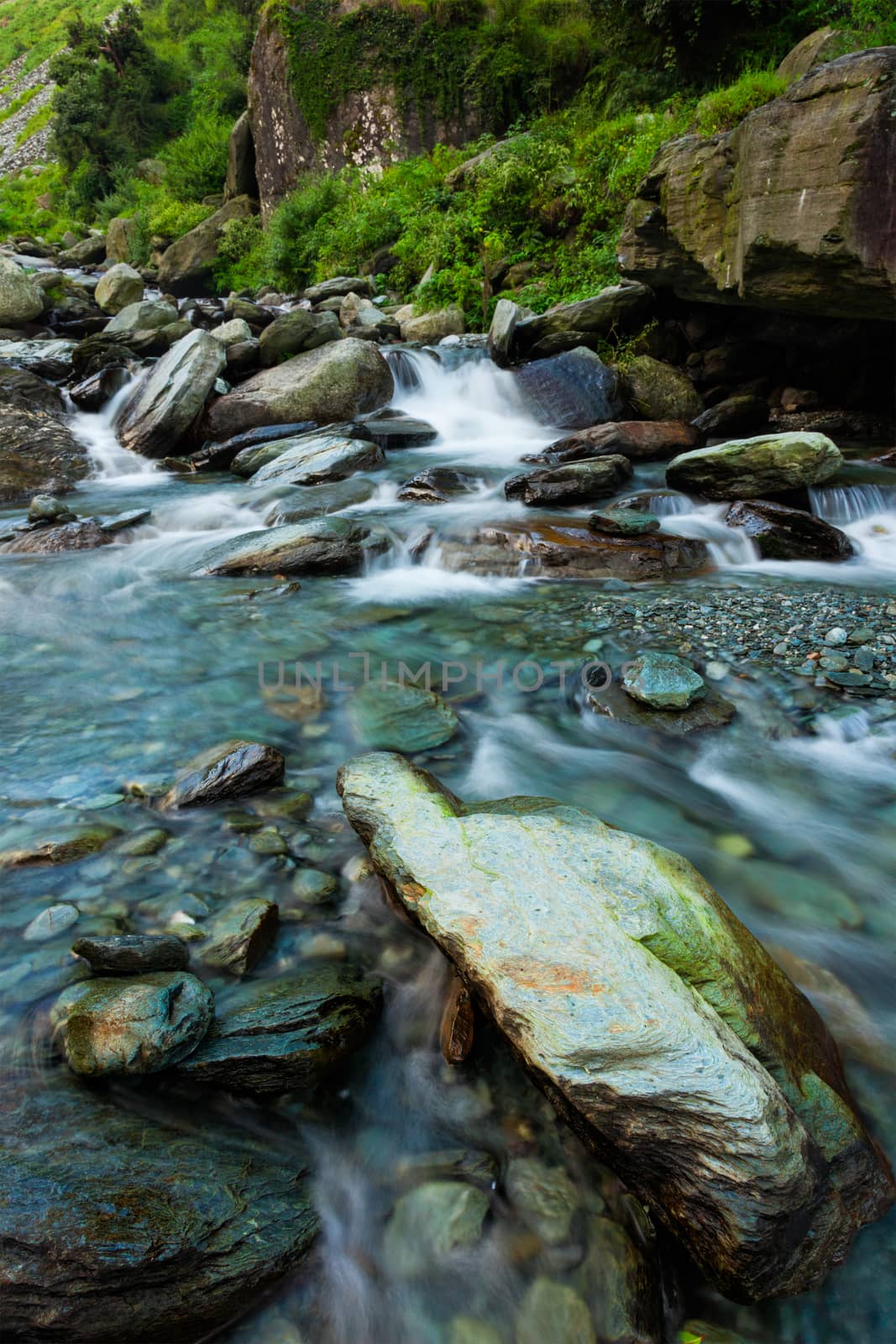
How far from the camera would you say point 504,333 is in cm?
1026

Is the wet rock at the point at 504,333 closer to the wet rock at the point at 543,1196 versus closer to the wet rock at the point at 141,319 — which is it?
the wet rock at the point at 141,319

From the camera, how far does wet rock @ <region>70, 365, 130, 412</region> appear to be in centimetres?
1015

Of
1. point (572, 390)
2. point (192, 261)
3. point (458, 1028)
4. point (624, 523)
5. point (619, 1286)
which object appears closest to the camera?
point (619, 1286)

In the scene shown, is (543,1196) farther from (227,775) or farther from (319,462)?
(319,462)

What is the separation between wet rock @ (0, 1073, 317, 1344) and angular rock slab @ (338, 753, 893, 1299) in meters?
0.68

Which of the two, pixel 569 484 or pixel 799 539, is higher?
pixel 569 484

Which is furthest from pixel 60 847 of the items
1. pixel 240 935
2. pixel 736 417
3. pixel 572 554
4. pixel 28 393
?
pixel 28 393

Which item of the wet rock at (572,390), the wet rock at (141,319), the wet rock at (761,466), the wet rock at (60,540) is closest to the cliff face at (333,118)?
the wet rock at (141,319)

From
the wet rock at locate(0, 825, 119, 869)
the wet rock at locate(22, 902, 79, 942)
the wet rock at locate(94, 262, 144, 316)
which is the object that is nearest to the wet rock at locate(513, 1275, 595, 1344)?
the wet rock at locate(22, 902, 79, 942)

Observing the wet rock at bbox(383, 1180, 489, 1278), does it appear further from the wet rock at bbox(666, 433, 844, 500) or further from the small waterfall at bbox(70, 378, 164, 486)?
the small waterfall at bbox(70, 378, 164, 486)

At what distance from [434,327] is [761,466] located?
813 centimetres

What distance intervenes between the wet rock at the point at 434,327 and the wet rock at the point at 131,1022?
12478 mm

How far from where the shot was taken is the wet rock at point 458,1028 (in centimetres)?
200

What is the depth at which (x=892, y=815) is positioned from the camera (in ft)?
9.96
